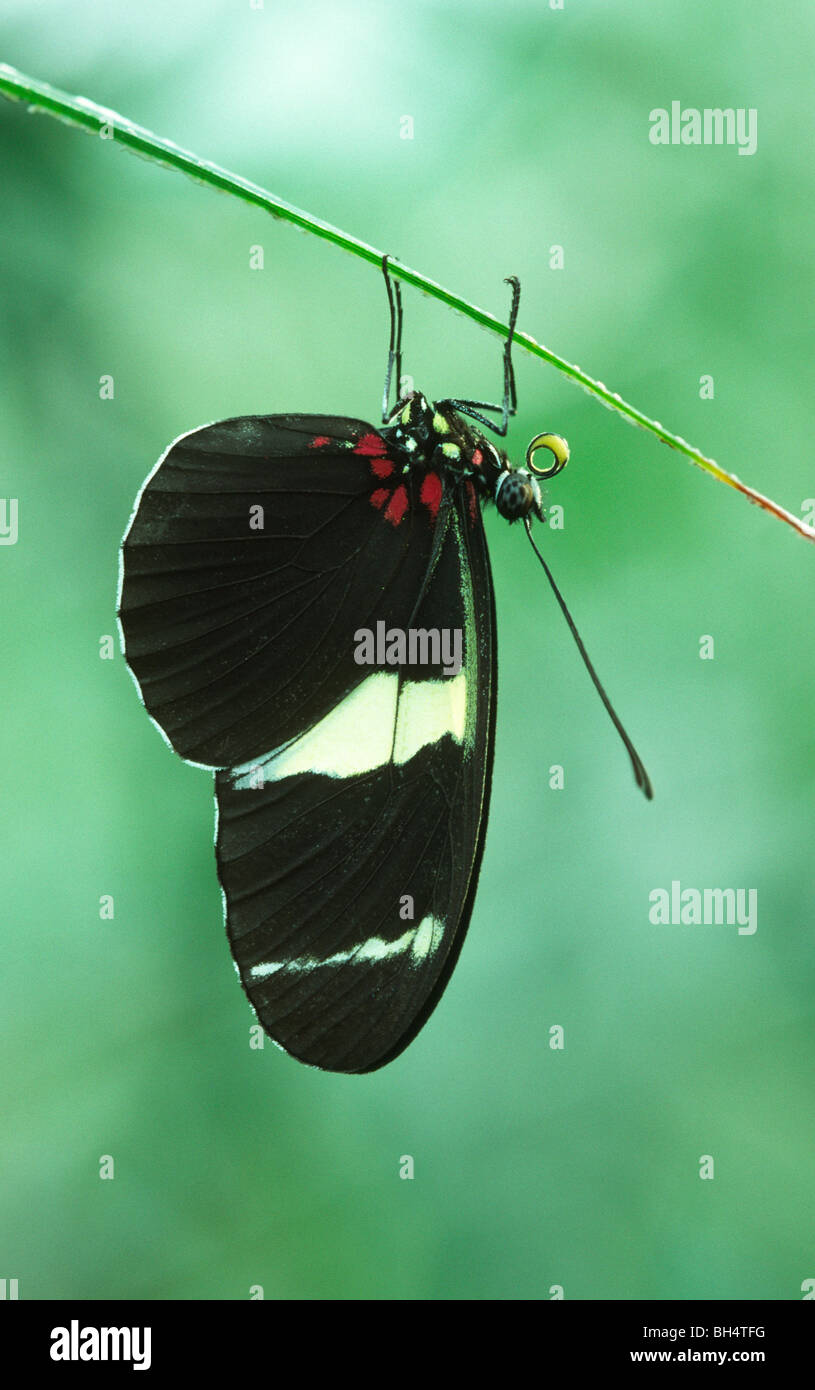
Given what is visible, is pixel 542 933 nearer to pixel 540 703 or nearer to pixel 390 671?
pixel 540 703

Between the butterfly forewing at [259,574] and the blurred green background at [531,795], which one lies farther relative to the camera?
the blurred green background at [531,795]

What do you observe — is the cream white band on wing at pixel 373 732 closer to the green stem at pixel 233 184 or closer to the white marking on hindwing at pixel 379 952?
the white marking on hindwing at pixel 379 952

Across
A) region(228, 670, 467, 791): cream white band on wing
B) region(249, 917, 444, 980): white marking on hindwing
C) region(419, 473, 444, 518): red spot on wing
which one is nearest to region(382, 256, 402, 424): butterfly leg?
region(419, 473, 444, 518): red spot on wing

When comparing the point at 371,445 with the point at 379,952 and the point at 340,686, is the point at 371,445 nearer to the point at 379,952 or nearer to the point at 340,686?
the point at 340,686

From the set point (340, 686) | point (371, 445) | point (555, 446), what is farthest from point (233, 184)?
point (340, 686)

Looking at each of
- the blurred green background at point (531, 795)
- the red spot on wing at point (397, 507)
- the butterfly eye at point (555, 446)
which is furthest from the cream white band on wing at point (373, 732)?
the blurred green background at point (531, 795)

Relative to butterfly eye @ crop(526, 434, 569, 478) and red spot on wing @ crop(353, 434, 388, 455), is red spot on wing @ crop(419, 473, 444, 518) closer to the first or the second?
red spot on wing @ crop(353, 434, 388, 455)
